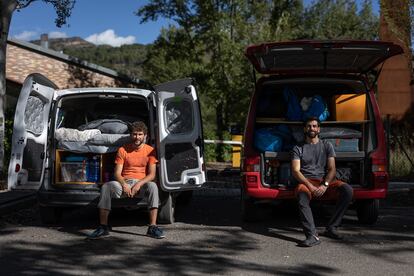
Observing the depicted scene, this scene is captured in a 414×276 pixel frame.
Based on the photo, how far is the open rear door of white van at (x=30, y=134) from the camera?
691 centimetres

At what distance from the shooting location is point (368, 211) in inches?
283

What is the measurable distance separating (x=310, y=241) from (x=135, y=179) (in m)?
2.29

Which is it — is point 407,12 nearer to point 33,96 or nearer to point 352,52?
point 352,52

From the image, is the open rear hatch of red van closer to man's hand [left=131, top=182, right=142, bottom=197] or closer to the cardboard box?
the cardboard box

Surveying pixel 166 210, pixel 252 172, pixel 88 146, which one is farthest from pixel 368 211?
pixel 88 146

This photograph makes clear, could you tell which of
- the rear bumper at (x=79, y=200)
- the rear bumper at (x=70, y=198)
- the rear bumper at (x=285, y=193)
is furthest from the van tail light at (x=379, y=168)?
the rear bumper at (x=70, y=198)

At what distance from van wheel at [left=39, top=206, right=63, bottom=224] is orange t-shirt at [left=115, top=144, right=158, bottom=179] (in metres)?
1.20

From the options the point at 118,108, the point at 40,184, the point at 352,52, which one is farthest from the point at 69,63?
the point at 352,52

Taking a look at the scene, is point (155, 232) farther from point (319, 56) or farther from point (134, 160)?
point (319, 56)

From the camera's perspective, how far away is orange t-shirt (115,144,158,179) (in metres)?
7.00

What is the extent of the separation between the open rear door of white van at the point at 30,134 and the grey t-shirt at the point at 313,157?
3203 mm

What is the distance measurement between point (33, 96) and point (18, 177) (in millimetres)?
1047

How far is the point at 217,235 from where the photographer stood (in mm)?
6801

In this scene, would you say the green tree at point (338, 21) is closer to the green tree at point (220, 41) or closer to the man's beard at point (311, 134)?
the green tree at point (220, 41)
